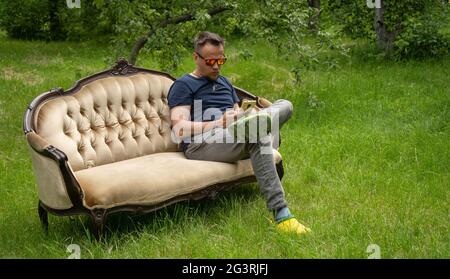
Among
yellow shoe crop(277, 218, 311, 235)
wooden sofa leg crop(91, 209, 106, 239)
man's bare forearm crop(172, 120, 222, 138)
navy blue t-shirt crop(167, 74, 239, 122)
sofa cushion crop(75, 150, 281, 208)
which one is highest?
navy blue t-shirt crop(167, 74, 239, 122)

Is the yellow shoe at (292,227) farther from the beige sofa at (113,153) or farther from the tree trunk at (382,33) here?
the tree trunk at (382,33)

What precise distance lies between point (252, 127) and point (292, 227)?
2.45ft

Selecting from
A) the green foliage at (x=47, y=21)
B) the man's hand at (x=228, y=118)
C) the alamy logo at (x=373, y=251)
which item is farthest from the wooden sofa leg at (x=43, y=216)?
the green foliage at (x=47, y=21)

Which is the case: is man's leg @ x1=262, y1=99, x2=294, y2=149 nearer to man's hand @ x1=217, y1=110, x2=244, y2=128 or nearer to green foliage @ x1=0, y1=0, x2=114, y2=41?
man's hand @ x1=217, y1=110, x2=244, y2=128

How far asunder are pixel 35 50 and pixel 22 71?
3405 millimetres

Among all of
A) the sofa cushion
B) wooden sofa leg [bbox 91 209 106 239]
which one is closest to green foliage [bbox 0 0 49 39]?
the sofa cushion

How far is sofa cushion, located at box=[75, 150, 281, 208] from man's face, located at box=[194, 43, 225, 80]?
71 cm

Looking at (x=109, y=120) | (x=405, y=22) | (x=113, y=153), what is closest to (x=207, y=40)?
(x=109, y=120)

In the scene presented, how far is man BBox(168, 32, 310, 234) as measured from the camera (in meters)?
4.09

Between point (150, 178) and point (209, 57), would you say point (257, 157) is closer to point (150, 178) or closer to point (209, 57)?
point (150, 178)

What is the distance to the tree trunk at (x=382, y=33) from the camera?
10.8 m

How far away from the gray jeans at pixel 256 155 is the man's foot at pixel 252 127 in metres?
0.08
